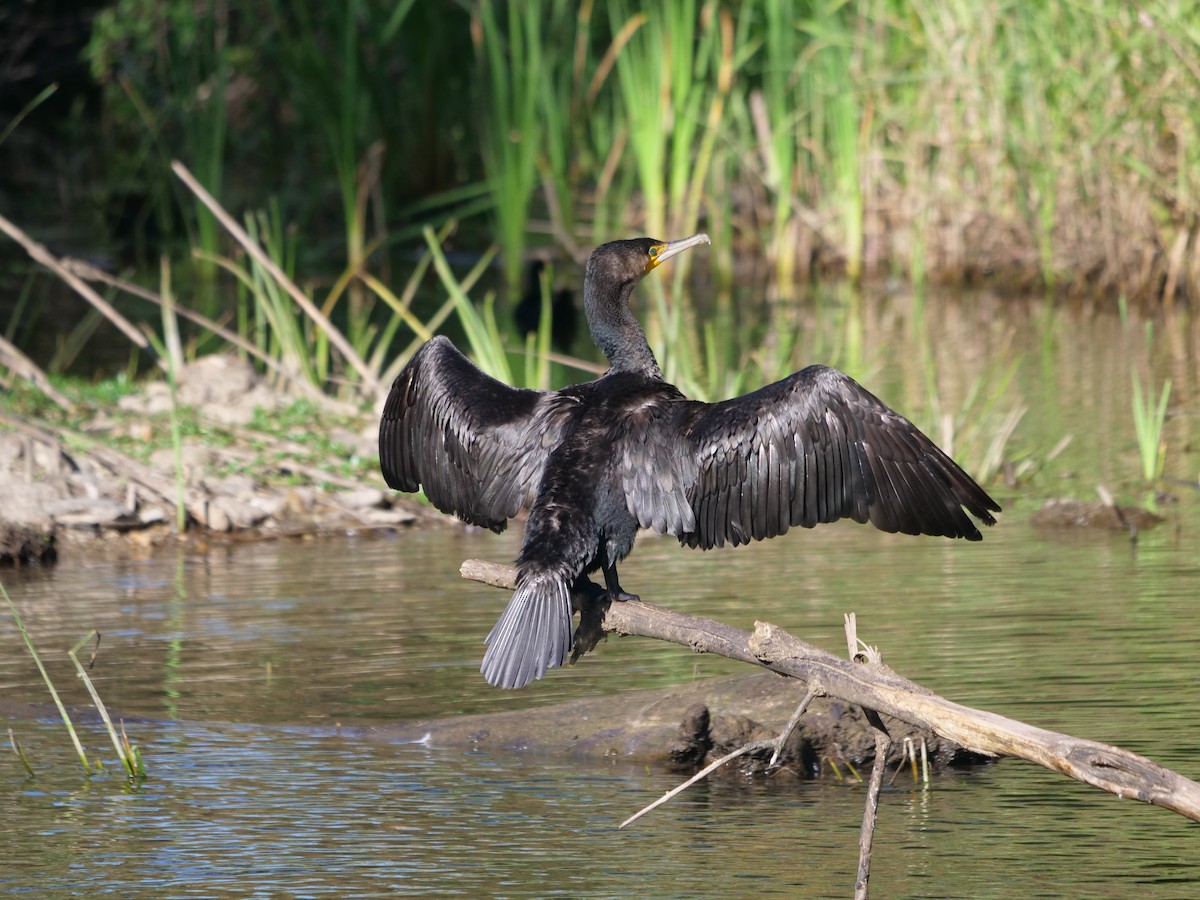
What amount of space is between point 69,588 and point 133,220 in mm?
10895

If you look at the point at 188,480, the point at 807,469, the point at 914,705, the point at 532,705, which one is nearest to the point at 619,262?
the point at 807,469

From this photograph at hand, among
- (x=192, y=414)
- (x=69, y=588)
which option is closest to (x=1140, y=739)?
(x=69, y=588)

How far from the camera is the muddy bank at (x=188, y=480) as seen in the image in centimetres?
760

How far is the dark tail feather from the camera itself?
3877 millimetres

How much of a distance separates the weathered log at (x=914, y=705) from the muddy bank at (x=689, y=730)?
3.12 ft

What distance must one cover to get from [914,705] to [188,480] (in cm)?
514

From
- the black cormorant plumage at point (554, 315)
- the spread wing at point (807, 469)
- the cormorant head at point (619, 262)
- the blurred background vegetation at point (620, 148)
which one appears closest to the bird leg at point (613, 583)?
the spread wing at point (807, 469)

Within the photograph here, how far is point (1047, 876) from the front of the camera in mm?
3857

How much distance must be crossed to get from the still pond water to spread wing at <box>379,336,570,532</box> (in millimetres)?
702

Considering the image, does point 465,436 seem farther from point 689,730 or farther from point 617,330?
point 689,730

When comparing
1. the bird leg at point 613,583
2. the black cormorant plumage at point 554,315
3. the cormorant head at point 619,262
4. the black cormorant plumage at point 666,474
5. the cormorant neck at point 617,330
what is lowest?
the bird leg at point 613,583

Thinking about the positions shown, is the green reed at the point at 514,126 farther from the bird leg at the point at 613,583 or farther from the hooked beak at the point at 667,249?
the bird leg at the point at 613,583

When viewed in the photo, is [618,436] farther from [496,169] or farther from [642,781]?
[496,169]

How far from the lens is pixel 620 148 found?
13852 mm
